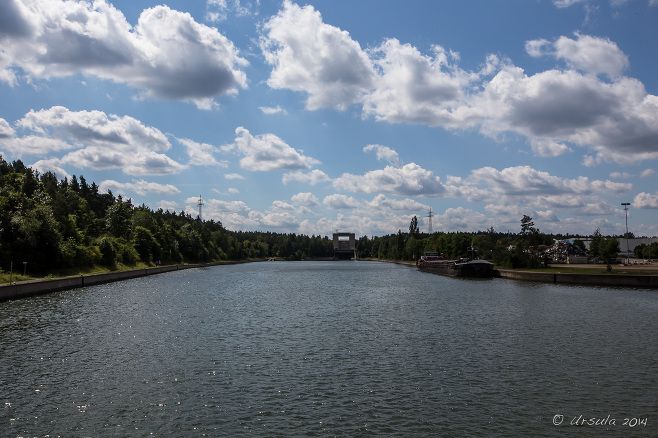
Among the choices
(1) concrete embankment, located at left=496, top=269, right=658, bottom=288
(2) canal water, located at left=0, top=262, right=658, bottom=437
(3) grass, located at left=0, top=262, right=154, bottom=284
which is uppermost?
(3) grass, located at left=0, top=262, right=154, bottom=284

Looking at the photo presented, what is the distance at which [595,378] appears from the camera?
64.1 feet

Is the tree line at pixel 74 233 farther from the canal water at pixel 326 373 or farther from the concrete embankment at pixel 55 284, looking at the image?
the canal water at pixel 326 373

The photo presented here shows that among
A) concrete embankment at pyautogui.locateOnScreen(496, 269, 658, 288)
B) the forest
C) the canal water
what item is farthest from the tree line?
concrete embankment at pyautogui.locateOnScreen(496, 269, 658, 288)

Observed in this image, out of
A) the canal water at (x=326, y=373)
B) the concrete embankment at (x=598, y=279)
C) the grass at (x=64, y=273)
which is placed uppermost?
the grass at (x=64, y=273)

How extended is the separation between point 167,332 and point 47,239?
39.9 meters

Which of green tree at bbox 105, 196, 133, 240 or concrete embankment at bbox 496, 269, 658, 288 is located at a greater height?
green tree at bbox 105, 196, 133, 240

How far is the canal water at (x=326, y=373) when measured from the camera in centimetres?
1460

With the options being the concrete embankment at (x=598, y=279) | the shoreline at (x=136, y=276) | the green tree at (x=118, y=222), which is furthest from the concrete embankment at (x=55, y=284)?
the concrete embankment at (x=598, y=279)

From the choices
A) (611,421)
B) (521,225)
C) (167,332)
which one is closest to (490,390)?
(611,421)

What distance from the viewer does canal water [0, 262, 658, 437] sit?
575 inches

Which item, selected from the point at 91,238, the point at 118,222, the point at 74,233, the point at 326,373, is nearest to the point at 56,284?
the point at 74,233

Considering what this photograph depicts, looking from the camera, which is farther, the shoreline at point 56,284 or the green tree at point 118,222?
the green tree at point 118,222

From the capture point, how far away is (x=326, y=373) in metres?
20.3

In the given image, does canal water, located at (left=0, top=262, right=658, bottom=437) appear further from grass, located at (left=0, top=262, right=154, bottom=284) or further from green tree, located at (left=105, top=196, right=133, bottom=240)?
green tree, located at (left=105, top=196, right=133, bottom=240)
